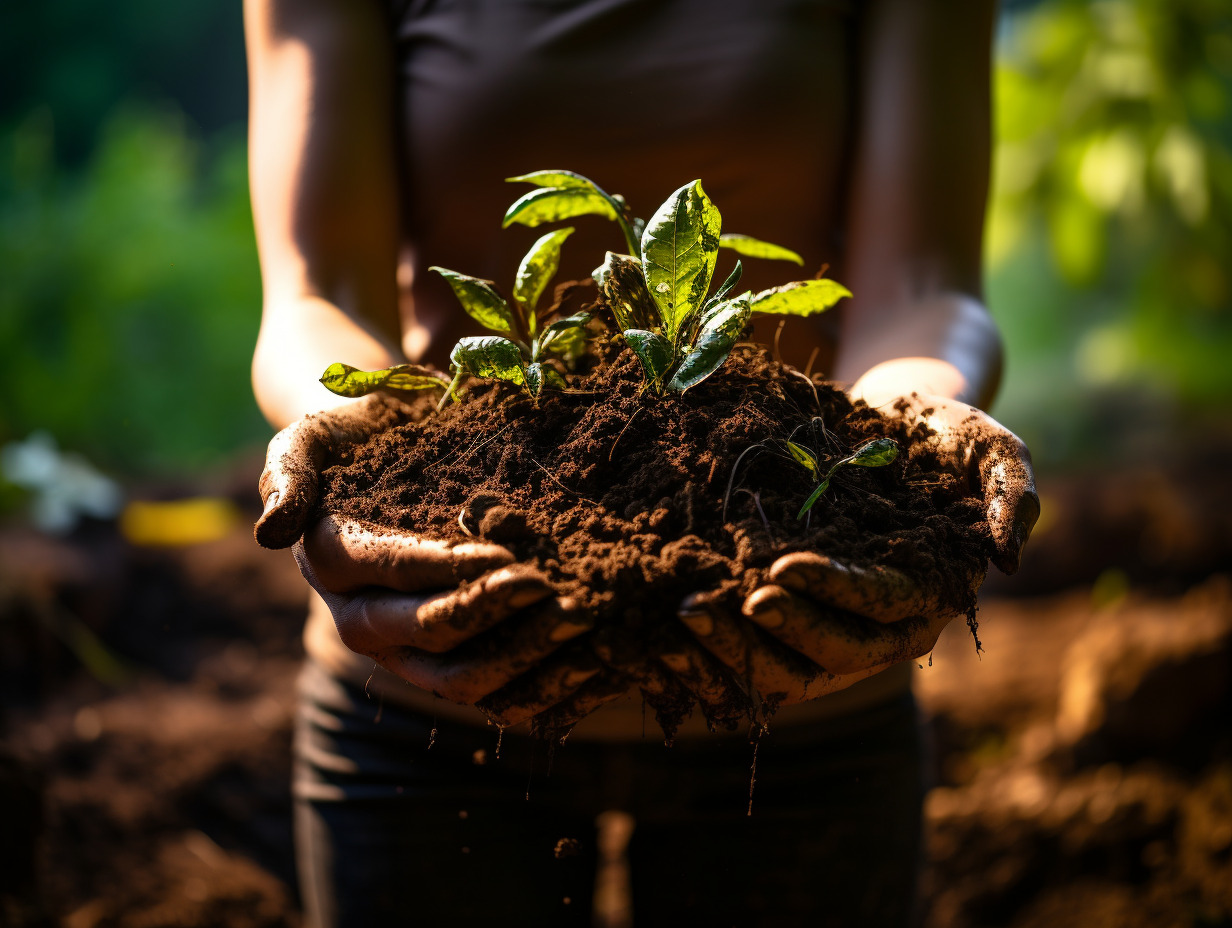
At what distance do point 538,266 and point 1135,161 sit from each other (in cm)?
257

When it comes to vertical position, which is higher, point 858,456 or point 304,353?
point 304,353

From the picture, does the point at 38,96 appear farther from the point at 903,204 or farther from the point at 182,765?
the point at 903,204

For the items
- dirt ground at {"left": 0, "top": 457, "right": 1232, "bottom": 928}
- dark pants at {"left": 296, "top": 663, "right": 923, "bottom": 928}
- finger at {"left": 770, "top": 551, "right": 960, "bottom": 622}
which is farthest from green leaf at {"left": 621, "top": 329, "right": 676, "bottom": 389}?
dirt ground at {"left": 0, "top": 457, "right": 1232, "bottom": 928}

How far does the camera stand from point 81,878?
1.82 metres

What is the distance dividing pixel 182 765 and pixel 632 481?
76.6 inches

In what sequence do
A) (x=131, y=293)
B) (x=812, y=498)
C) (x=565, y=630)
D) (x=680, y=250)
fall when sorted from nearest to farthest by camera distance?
(x=565, y=630) < (x=812, y=498) < (x=680, y=250) < (x=131, y=293)

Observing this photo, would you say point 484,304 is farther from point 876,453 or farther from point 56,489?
point 56,489

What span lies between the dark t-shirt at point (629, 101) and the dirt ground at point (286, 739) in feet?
3.77

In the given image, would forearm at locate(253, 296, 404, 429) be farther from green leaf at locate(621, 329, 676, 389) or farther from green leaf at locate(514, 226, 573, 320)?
green leaf at locate(621, 329, 676, 389)

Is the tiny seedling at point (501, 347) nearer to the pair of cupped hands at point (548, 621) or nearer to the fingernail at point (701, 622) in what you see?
the pair of cupped hands at point (548, 621)

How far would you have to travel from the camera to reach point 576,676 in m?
0.62

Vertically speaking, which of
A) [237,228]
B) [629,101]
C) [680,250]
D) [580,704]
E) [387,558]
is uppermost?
[237,228]

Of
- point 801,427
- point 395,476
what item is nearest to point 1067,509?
point 801,427

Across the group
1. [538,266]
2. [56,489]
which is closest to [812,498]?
[538,266]
